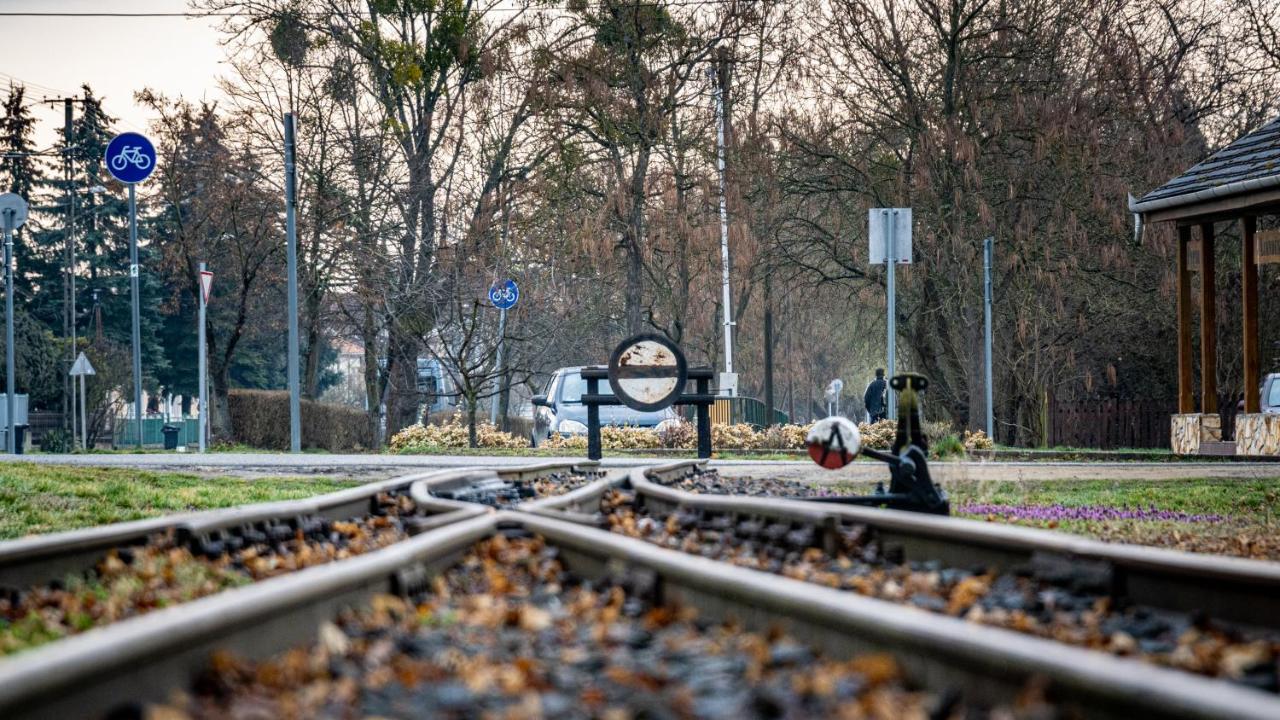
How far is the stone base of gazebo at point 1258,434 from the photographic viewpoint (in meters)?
17.2

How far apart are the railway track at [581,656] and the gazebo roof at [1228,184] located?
13.8 meters

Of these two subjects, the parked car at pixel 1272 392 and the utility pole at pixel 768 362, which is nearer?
the parked car at pixel 1272 392

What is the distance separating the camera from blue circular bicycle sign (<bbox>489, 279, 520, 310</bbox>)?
85.2 ft

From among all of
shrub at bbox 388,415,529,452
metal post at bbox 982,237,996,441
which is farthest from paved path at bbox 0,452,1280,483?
metal post at bbox 982,237,996,441

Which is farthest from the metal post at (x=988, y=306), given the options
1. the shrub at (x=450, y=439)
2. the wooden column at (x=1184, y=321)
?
the shrub at (x=450, y=439)

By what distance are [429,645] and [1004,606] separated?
6.76ft

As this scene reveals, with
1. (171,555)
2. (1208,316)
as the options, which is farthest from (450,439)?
(171,555)

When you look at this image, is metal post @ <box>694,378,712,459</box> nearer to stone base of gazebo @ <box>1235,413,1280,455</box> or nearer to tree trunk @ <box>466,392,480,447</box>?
stone base of gazebo @ <box>1235,413,1280,455</box>

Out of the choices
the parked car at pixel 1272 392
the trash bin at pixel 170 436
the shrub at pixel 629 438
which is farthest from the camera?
the trash bin at pixel 170 436

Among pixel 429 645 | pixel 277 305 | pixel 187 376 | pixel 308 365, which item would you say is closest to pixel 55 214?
pixel 187 376

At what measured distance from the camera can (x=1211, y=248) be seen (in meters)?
17.9

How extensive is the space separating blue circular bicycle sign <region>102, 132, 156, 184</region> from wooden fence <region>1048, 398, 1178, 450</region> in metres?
21.3

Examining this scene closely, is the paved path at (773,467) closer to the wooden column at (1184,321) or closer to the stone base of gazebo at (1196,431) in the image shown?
the stone base of gazebo at (1196,431)

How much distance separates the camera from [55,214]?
6250 centimetres
